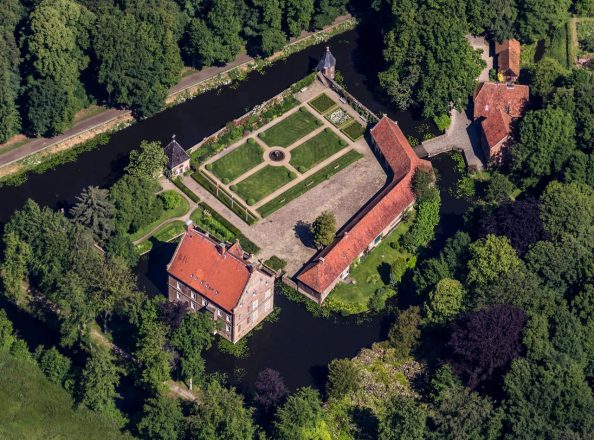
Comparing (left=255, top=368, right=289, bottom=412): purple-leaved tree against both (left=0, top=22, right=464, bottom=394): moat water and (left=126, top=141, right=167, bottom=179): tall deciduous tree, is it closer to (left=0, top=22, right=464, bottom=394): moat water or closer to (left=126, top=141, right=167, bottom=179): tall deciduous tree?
(left=0, top=22, right=464, bottom=394): moat water

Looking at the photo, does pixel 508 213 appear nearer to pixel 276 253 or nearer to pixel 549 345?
pixel 549 345

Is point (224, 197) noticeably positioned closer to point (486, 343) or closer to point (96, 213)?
point (96, 213)

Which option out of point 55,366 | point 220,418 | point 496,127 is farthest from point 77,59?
point 220,418

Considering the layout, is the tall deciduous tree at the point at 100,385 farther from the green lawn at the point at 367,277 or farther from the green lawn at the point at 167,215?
the green lawn at the point at 367,277

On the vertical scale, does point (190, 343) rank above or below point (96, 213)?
below

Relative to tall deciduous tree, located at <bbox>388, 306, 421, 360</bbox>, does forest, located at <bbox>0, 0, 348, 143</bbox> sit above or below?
above

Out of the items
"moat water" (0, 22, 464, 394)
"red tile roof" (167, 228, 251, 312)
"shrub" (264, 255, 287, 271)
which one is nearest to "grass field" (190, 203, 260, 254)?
"shrub" (264, 255, 287, 271)

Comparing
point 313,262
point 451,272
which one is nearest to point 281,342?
point 313,262
